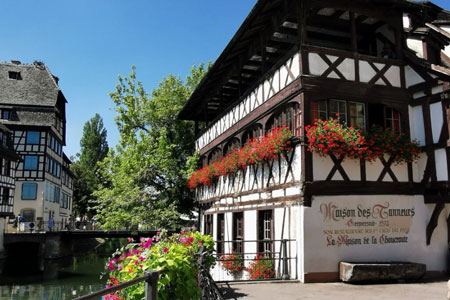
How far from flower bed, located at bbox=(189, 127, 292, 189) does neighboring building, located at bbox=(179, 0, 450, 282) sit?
337 millimetres

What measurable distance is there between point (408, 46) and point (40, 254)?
31.8 meters

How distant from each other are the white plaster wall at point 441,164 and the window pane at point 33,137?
118ft

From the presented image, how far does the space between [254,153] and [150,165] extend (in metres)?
12.3

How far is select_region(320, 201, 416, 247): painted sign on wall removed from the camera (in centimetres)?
1034

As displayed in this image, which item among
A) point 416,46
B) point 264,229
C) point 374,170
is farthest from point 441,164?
point 264,229

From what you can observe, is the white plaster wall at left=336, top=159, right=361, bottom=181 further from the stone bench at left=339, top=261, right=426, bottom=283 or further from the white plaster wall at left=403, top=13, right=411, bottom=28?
the white plaster wall at left=403, top=13, right=411, bottom=28

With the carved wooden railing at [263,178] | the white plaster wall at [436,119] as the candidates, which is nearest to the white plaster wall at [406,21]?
the white plaster wall at [436,119]

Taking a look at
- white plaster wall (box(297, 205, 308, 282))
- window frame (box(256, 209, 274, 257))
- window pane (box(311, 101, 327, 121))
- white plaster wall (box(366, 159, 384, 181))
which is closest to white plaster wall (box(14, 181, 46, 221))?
window frame (box(256, 209, 274, 257))

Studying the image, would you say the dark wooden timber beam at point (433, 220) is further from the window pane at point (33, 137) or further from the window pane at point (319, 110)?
the window pane at point (33, 137)

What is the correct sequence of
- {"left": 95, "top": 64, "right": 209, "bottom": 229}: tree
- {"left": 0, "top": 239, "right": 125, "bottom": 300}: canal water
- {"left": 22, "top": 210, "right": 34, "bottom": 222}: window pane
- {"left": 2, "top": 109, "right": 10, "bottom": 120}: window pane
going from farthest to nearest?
{"left": 2, "top": 109, "right": 10, "bottom": 120}: window pane, {"left": 22, "top": 210, "right": 34, "bottom": 222}: window pane, {"left": 95, "top": 64, "right": 209, "bottom": 229}: tree, {"left": 0, "top": 239, "right": 125, "bottom": 300}: canal water

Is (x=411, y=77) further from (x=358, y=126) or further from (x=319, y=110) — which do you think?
(x=319, y=110)

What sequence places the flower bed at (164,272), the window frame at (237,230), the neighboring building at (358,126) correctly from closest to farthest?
1. the flower bed at (164,272)
2. the neighboring building at (358,126)
3. the window frame at (237,230)

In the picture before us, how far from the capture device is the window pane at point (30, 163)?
38000 millimetres

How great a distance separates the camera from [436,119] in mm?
11133
